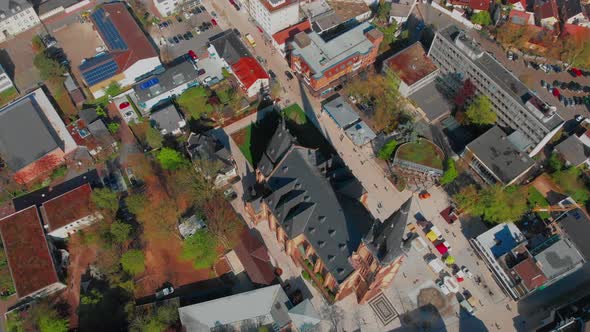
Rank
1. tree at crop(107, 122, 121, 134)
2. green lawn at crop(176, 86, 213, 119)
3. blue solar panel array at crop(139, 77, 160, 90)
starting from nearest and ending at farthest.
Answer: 1. tree at crop(107, 122, 121, 134)
2. green lawn at crop(176, 86, 213, 119)
3. blue solar panel array at crop(139, 77, 160, 90)

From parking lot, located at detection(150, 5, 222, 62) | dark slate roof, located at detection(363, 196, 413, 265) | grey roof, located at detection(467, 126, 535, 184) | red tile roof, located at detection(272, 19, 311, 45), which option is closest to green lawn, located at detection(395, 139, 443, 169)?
grey roof, located at detection(467, 126, 535, 184)

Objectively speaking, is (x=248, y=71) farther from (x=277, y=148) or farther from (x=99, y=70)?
(x=99, y=70)

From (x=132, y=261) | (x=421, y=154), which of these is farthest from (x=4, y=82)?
(x=421, y=154)

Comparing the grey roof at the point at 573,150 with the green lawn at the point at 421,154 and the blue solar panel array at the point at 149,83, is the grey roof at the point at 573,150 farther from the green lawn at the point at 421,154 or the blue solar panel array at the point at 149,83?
the blue solar panel array at the point at 149,83

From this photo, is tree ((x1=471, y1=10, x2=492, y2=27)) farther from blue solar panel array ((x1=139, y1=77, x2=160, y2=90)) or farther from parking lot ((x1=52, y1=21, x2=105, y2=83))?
parking lot ((x1=52, y1=21, x2=105, y2=83))

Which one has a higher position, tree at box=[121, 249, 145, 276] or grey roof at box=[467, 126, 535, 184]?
tree at box=[121, 249, 145, 276]

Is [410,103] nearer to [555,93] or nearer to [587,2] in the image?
[555,93]

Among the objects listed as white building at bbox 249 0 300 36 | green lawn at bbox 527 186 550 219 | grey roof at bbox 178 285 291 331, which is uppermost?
white building at bbox 249 0 300 36
